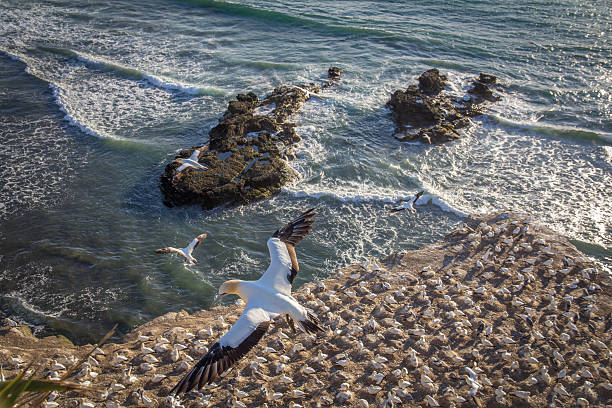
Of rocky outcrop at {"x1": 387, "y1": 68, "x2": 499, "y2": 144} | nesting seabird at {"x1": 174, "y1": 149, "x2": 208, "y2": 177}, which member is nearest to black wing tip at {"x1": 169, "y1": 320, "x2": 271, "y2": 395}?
nesting seabird at {"x1": 174, "y1": 149, "x2": 208, "y2": 177}

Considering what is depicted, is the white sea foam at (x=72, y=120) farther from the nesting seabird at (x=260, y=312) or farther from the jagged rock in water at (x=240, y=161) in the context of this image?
the nesting seabird at (x=260, y=312)

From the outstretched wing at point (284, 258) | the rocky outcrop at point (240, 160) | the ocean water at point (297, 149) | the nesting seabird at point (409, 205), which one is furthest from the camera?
the rocky outcrop at point (240, 160)

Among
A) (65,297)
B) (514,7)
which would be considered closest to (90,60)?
(65,297)

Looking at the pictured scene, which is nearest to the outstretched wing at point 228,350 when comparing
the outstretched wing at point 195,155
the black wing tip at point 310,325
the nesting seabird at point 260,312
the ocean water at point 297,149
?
the nesting seabird at point 260,312

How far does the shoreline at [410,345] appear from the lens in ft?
23.3

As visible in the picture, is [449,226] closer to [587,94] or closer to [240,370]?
[240,370]

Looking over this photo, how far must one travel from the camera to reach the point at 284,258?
8.57 m

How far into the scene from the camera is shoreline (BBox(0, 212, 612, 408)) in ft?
23.3

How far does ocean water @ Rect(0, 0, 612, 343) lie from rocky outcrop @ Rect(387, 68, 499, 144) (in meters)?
0.55

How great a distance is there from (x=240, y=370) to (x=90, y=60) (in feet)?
65.7

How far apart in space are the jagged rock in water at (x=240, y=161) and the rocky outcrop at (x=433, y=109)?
4171 millimetres

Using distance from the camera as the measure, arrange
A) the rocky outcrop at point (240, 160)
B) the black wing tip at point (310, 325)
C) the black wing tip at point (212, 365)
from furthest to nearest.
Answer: the rocky outcrop at point (240, 160), the black wing tip at point (310, 325), the black wing tip at point (212, 365)

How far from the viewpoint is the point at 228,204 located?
12789 mm

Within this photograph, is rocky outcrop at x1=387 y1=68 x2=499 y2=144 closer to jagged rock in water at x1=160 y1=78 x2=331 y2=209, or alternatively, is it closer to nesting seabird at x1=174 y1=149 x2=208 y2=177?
jagged rock in water at x1=160 y1=78 x2=331 y2=209
